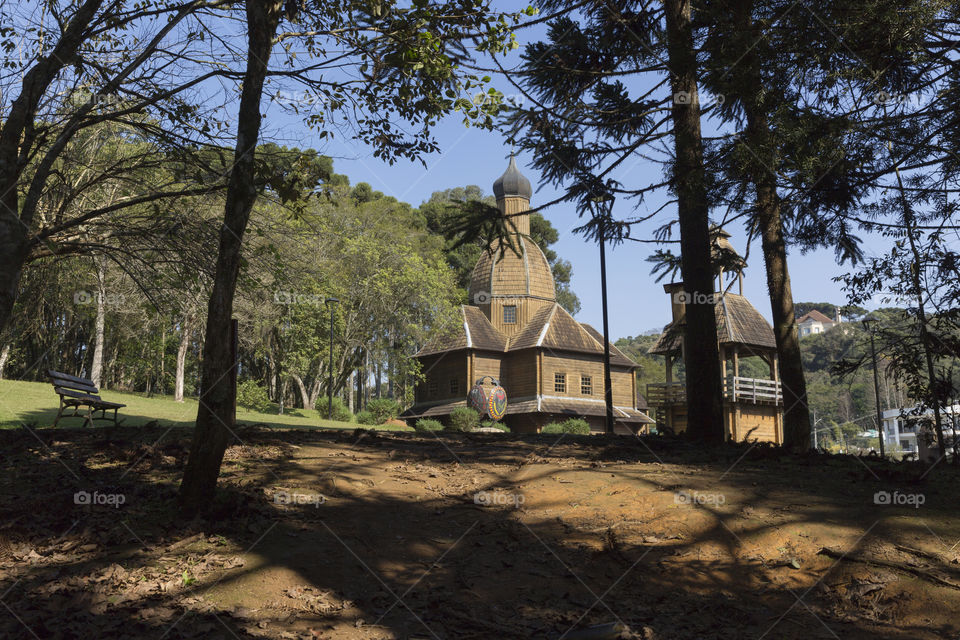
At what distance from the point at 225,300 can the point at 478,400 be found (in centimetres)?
2658

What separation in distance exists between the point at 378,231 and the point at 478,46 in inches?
1387

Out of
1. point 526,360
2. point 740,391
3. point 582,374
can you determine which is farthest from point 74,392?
point 582,374

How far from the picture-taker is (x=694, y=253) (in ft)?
37.8

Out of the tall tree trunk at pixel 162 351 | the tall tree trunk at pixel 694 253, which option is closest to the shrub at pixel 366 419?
the tall tree trunk at pixel 162 351

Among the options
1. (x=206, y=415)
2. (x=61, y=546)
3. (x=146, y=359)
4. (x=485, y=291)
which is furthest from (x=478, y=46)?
(x=146, y=359)

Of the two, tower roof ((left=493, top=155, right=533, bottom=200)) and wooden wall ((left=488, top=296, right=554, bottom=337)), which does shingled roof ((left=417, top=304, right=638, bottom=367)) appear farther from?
tower roof ((left=493, top=155, right=533, bottom=200))

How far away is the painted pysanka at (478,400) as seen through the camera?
1292 inches

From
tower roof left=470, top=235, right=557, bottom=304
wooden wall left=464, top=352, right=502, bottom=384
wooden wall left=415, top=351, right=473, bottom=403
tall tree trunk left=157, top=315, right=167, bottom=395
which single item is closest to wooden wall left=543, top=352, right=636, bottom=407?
wooden wall left=464, top=352, right=502, bottom=384

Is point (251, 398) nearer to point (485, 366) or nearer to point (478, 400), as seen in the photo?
point (485, 366)

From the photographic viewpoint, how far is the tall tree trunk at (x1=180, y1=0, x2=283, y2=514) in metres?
6.57

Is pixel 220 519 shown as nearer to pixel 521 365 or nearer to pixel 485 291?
pixel 521 365

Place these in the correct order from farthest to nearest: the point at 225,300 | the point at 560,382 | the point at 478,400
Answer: the point at 560,382
the point at 478,400
the point at 225,300

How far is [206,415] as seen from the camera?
21.5ft

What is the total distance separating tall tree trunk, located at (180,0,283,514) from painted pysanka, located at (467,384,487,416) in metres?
26.0
